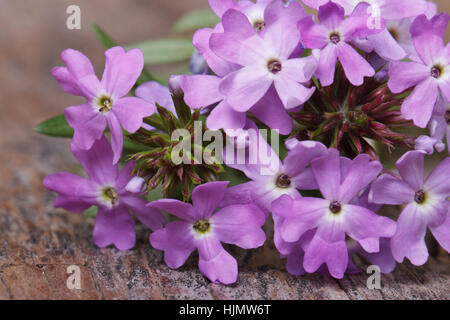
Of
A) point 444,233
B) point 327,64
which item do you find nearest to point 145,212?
point 327,64

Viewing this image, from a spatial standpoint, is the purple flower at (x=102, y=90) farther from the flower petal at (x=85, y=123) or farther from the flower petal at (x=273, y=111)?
the flower petal at (x=273, y=111)

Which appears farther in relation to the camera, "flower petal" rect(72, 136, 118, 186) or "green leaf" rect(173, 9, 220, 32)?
"green leaf" rect(173, 9, 220, 32)

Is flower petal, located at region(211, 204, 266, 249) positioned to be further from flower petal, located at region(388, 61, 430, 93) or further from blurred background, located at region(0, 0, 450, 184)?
blurred background, located at region(0, 0, 450, 184)

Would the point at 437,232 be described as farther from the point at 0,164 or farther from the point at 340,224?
the point at 0,164

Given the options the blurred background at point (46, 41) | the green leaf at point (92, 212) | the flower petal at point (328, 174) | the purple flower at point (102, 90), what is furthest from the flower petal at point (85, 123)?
the blurred background at point (46, 41)

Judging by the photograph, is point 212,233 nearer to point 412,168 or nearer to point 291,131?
point 291,131

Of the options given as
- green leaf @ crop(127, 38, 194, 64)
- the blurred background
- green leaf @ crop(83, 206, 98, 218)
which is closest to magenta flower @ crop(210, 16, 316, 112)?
green leaf @ crop(83, 206, 98, 218)

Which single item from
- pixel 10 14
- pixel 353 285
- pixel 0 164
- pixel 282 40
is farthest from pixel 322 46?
pixel 10 14
